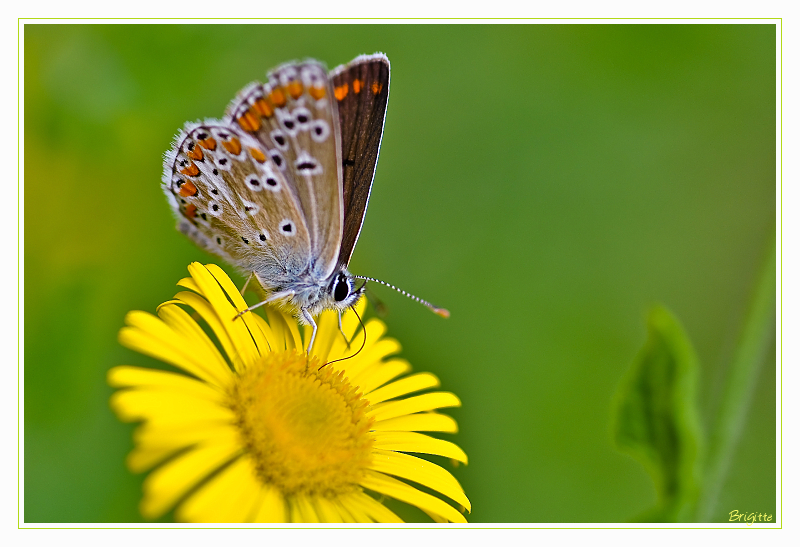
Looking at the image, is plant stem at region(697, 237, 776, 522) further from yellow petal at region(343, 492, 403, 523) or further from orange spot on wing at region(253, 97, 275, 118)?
orange spot on wing at region(253, 97, 275, 118)

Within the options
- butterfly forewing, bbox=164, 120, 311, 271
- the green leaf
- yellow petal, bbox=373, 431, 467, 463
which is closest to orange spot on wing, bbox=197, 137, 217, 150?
butterfly forewing, bbox=164, 120, 311, 271

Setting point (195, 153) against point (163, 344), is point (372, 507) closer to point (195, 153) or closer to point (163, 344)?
point (163, 344)

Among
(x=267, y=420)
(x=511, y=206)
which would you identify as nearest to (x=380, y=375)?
(x=267, y=420)

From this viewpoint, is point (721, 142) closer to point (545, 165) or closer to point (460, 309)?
point (545, 165)

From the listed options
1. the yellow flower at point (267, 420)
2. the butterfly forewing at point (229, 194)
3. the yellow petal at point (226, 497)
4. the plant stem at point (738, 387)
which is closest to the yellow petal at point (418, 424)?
the yellow flower at point (267, 420)
